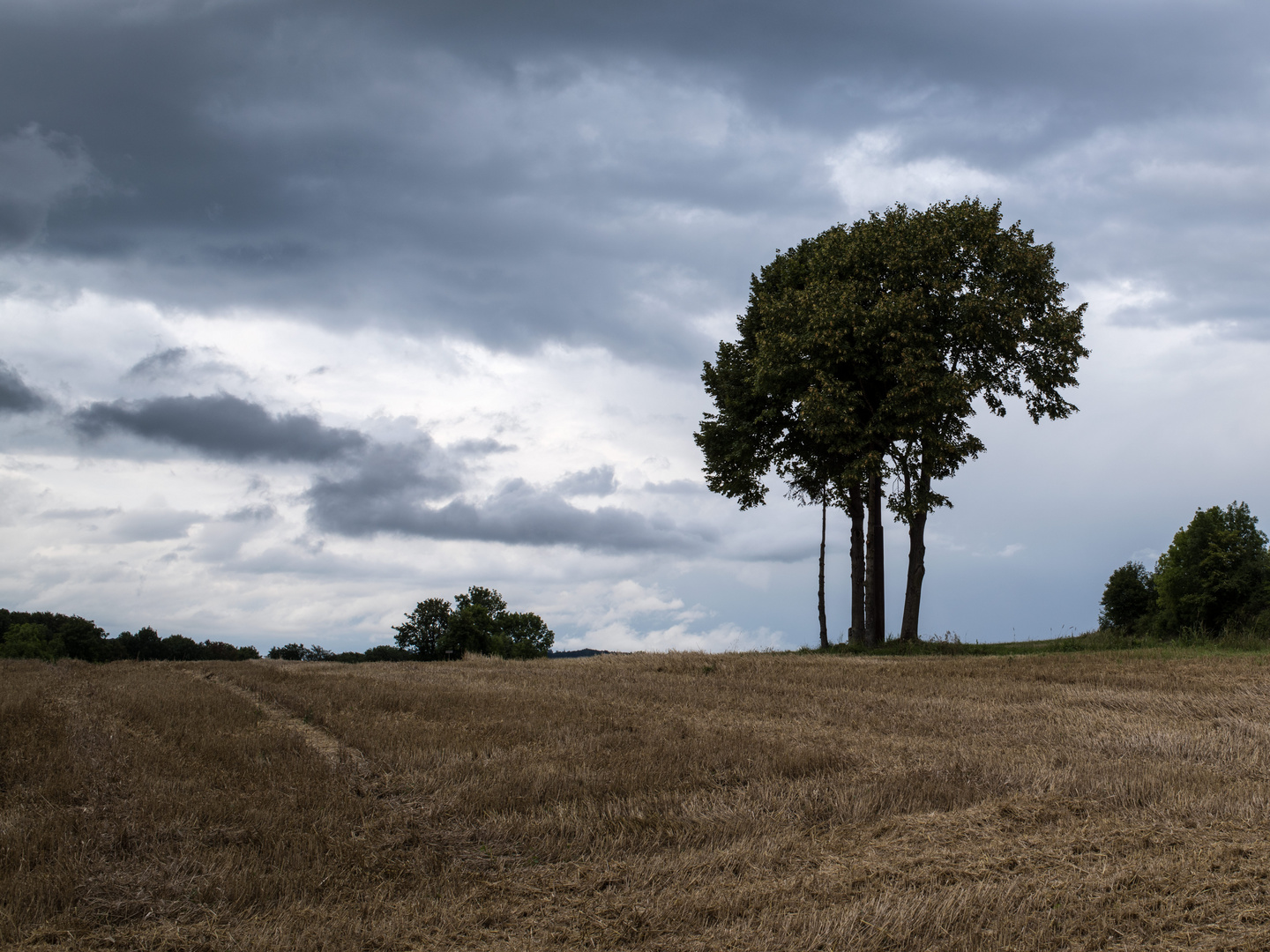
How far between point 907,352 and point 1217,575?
1076 inches

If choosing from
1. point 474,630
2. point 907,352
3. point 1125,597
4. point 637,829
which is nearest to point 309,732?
point 637,829

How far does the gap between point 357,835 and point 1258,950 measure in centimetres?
702

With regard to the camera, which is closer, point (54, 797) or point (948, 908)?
point (948, 908)

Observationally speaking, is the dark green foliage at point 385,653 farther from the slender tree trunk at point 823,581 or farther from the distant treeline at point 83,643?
the slender tree trunk at point 823,581

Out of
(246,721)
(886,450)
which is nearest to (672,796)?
(246,721)

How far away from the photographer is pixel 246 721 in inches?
559

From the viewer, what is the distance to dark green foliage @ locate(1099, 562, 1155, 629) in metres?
52.0

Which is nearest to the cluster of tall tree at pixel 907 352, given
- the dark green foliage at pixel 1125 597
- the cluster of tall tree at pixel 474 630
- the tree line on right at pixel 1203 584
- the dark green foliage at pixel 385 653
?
the tree line on right at pixel 1203 584

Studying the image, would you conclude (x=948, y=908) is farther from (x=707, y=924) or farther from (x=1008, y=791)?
(x=1008, y=791)

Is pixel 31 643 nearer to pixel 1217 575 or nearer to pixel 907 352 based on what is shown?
pixel 907 352

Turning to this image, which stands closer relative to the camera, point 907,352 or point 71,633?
point 907,352

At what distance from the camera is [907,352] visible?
95.1 ft

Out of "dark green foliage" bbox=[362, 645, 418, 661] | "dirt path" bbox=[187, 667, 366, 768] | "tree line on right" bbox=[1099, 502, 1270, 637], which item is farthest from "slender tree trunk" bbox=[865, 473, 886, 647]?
"dark green foliage" bbox=[362, 645, 418, 661]

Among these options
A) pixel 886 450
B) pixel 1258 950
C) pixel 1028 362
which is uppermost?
pixel 1028 362
